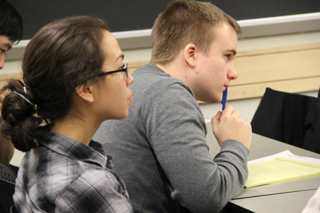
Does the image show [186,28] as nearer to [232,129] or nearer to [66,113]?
[232,129]

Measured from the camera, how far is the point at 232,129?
1135mm

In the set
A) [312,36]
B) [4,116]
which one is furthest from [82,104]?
[312,36]

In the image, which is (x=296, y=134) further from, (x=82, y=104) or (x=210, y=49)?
(x=82, y=104)

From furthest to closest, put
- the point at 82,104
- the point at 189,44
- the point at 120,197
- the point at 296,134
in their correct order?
the point at 296,134 < the point at 189,44 < the point at 82,104 < the point at 120,197

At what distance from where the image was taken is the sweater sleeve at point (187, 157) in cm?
93

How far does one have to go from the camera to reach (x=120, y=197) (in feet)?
2.47

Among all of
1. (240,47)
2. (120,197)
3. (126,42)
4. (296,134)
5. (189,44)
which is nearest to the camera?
(120,197)

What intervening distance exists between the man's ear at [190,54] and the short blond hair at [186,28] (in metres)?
0.02

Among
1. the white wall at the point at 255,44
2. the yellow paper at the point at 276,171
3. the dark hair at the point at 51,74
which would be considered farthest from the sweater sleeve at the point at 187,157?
the white wall at the point at 255,44

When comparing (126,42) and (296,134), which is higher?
(126,42)

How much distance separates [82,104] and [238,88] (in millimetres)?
2318

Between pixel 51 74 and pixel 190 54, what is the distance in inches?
22.5

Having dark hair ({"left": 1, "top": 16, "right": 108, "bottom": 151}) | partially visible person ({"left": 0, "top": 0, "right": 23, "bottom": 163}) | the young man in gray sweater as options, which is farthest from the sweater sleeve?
partially visible person ({"left": 0, "top": 0, "right": 23, "bottom": 163})

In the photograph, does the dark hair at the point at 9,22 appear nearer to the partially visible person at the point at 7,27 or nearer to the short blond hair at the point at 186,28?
the partially visible person at the point at 7,27
